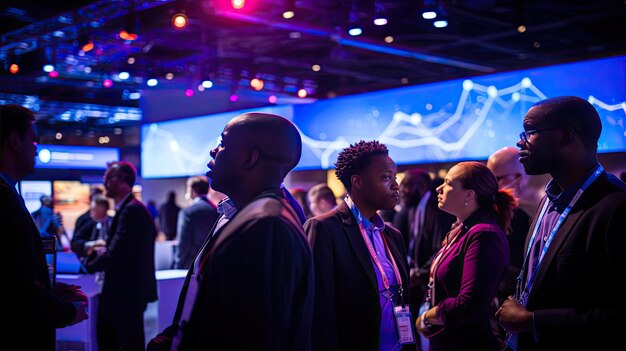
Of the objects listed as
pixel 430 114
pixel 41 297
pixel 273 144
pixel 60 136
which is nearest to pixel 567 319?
pixel 273 144

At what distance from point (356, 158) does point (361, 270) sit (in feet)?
1.97

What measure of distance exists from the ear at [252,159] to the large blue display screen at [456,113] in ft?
13.8

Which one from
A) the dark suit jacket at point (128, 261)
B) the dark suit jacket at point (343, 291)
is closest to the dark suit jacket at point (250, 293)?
the dark suit jacket at point (343, 291)

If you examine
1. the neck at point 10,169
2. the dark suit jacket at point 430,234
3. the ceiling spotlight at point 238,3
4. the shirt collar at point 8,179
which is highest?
the ceiling spotlight at point 238,3

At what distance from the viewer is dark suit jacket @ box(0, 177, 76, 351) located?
213 centimetres

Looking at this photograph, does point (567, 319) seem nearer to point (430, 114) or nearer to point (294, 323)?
point (294, 323)

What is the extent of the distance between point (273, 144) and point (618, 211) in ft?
3.55

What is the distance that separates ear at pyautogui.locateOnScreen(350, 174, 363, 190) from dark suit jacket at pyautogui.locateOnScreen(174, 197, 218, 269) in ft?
10.7

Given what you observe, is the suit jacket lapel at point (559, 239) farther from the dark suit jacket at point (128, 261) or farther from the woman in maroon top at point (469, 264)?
the dark suit jacket at point (128, 261)

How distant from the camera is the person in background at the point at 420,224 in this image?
4.63 meters

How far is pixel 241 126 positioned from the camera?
1.79m

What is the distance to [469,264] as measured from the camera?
2775 millimetres

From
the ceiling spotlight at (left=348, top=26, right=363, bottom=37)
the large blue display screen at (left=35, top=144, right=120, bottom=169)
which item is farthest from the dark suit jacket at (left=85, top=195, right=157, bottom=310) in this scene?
the large blue display screen at (left=35, top=144, right=120, bottom=169)

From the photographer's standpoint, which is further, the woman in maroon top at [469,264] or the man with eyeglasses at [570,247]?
the woman in maroon top at [469,264]
